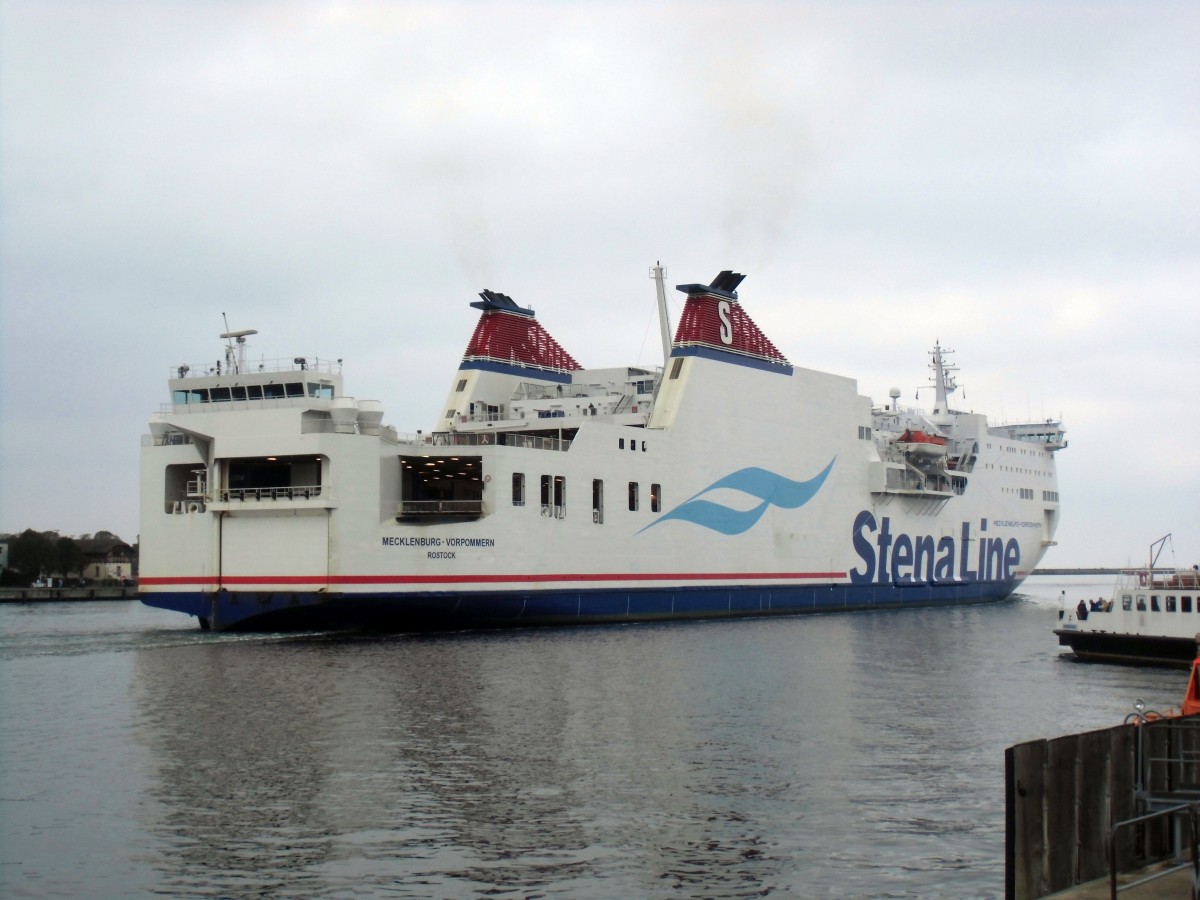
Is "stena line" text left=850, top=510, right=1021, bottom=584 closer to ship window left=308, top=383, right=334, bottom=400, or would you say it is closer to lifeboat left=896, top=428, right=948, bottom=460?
lifeboat left=896, top=428, right=948, bottom=460

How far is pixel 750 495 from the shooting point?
4812 centimetres

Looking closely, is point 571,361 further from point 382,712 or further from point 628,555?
point 382,712

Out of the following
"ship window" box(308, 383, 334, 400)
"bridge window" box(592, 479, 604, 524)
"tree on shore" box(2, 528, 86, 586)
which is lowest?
"tree on shore" box(2, 528, 86, 586)

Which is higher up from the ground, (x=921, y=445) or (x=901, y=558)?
(x=921, y=445)

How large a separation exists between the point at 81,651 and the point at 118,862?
76.0ft

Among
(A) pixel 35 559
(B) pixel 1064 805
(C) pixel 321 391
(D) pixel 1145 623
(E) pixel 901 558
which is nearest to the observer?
(B) pixel 1064 805

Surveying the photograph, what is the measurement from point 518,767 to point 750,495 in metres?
31.6

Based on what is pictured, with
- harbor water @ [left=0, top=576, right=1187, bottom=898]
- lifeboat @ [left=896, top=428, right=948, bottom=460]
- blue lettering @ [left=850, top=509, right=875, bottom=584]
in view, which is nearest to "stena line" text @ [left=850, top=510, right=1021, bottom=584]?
blue lettering @ [left=850, top=509, right=875, bottom=584]

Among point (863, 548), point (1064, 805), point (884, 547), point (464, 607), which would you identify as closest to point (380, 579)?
point (464, 607)

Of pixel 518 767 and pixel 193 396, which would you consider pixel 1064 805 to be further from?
pixel 193 396

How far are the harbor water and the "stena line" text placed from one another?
862 inches

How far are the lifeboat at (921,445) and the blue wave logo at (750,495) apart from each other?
7.35 m

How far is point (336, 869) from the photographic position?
12609mm

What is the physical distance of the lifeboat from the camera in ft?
189
